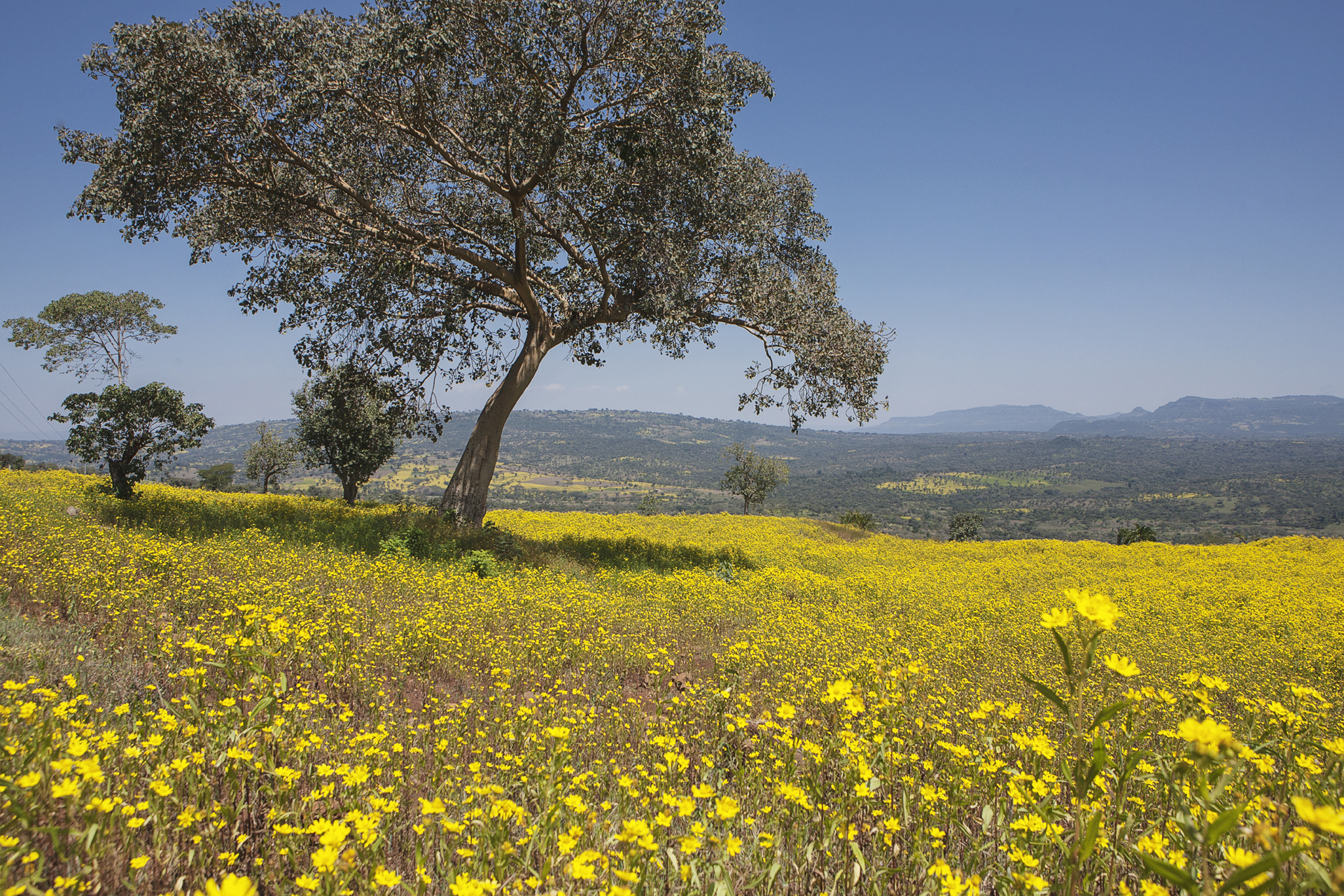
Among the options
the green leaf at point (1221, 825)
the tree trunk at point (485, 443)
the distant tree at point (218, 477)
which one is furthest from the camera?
the distant tree at point (218, 477)

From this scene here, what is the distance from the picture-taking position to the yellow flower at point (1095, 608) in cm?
192

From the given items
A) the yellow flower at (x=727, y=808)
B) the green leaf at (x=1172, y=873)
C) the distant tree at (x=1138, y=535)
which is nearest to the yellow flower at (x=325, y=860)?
the yellow flower at (x=727, y=808)

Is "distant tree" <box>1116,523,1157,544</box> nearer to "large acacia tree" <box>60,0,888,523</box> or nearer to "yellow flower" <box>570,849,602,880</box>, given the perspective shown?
"large acacia tree" <box>60,0,888,523</box>

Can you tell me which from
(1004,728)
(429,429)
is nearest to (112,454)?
(429,429)

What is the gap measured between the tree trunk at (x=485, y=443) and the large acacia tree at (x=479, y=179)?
0.07 m

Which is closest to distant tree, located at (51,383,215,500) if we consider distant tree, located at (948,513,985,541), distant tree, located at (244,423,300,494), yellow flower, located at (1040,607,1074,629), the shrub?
the shrub

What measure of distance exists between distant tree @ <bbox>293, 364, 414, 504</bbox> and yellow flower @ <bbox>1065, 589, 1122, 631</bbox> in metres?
16.4

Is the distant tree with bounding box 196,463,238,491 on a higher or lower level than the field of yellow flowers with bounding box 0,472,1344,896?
lower

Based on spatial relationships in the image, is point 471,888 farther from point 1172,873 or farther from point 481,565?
point 481,565

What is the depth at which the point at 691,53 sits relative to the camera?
11414 mm

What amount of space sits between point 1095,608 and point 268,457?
60.2 m

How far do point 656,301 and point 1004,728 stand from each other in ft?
33.0

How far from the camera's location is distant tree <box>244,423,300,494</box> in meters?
50.2

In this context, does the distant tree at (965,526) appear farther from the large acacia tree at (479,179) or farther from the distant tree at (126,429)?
the distant tree at (126,429)
